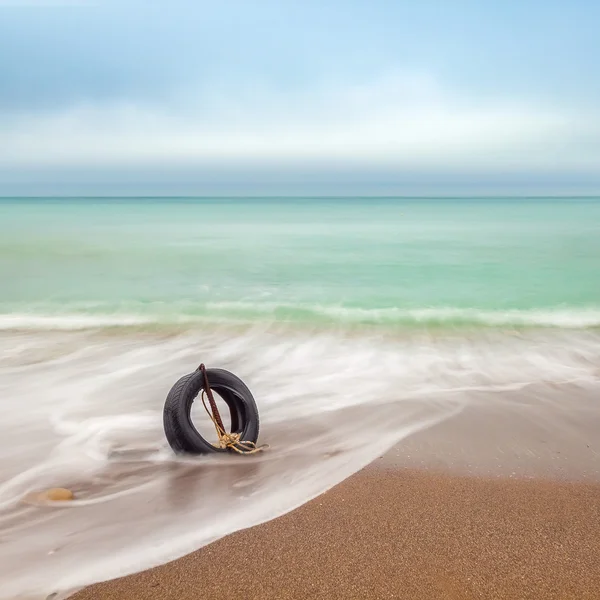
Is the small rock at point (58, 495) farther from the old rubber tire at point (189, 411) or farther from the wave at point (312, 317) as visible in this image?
the wave at point (312, 317)

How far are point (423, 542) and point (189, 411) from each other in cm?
176

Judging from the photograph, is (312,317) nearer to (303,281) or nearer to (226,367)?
(226,367)

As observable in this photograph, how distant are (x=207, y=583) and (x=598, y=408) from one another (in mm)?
3884

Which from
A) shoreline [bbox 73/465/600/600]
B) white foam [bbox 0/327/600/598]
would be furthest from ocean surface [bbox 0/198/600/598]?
shoreline [bbox 73/465/600/600]

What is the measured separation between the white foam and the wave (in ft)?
2.64

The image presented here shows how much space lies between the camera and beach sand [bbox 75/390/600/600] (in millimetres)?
2586

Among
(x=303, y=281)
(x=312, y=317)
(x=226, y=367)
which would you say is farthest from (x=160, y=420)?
(x=303, y=281)

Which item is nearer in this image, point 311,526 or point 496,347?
point 311,526

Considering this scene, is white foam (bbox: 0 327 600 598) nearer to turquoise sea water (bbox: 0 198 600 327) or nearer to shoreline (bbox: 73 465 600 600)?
shoreline (bbox: 73 465 600 600)

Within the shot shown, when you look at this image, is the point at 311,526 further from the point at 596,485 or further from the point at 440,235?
the point at 440,235

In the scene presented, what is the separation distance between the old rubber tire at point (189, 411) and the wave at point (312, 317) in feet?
16.7

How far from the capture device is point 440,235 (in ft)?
98.4

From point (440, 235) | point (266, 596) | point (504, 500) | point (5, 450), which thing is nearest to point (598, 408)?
point (504, 500)

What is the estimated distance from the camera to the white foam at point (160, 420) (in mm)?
3027
